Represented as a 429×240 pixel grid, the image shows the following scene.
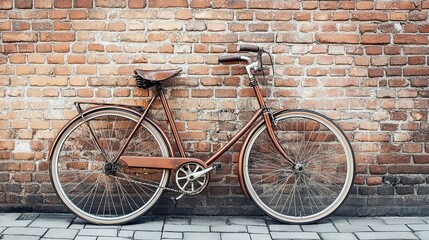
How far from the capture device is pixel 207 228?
3.99m

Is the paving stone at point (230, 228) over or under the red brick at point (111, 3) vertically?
under

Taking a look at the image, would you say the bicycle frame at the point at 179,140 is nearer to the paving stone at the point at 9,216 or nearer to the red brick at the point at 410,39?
the paving stone at the point at 9,216

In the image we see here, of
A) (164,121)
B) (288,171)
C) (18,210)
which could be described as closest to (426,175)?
(288,171)

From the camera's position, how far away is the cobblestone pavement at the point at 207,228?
3777 millimetres

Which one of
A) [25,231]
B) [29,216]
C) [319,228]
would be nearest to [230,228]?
[319,228]

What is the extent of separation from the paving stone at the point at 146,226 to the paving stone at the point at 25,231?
0.62 metres

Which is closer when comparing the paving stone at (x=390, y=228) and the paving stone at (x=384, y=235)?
the paving stone at (x=384, y=235)

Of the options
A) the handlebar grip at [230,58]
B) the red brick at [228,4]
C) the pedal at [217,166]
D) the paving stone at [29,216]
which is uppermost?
the red brick at [228,4]

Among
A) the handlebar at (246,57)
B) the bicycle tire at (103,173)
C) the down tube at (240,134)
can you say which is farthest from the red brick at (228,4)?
the bicycle tire at (103,173)

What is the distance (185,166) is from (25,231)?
1.32m

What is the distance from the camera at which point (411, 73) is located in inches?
169

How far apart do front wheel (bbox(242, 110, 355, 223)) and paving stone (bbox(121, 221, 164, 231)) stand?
34.7 inches

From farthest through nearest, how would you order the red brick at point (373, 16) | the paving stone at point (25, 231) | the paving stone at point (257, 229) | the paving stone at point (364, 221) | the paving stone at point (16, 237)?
the red brick at point (373, 16) → the paving stone at point (364, 221) → the paving stone at point (257, 229) → the paving stone at point (25, 231) → the paving stone at point (16, 237)

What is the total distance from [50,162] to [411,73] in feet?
10.3
